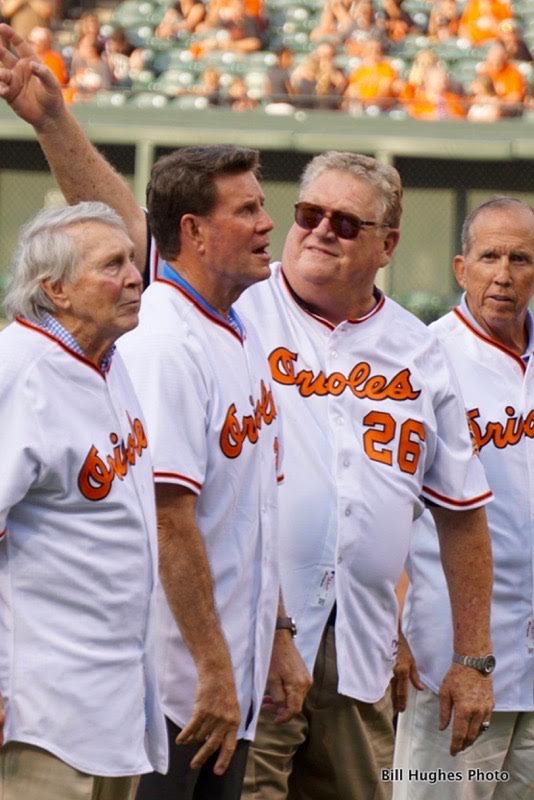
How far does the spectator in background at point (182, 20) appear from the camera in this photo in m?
19.1

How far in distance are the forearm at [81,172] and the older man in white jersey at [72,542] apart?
0.98 meters

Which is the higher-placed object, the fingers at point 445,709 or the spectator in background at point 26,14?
the spectator in background at point 26,14

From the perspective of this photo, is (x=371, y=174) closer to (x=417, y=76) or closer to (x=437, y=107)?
(x=437, y=107)

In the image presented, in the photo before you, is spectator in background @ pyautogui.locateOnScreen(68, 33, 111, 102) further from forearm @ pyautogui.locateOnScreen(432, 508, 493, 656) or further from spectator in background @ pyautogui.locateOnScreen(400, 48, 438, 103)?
forearm @ pyautogui.locateOnScreen(432, 508, 493, 656)

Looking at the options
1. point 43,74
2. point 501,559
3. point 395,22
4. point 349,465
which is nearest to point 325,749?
point 349,465

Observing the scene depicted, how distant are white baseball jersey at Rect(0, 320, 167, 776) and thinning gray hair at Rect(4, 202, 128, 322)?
6cm

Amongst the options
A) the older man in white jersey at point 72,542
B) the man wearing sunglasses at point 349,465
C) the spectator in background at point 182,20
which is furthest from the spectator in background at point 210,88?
the older man in white jersey at point 72,542

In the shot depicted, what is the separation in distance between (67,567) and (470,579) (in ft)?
4.78

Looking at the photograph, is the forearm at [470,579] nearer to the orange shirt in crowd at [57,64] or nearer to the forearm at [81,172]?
the forearm at [81,172]

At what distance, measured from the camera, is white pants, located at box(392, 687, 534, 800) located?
13.3 feet

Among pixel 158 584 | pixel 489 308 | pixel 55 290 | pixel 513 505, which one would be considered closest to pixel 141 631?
pixel 158 584

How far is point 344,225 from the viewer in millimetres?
3721

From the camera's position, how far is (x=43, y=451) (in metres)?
2.67

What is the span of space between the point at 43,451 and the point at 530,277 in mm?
2106
